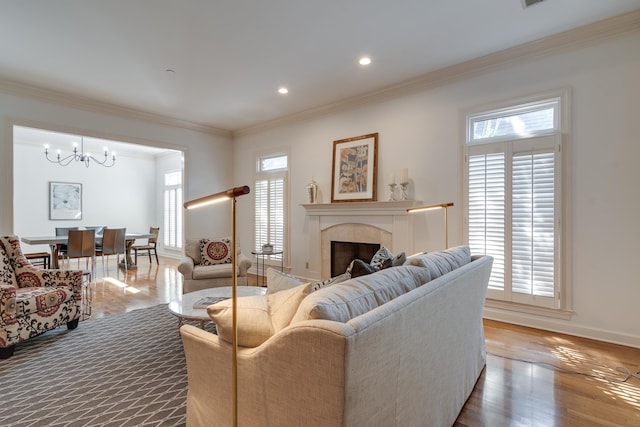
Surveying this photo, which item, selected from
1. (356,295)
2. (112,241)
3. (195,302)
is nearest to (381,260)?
(356,295)

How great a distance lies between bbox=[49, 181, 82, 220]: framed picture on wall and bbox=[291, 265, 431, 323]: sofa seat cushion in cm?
907

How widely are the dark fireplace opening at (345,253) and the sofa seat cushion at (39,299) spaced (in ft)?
10.8

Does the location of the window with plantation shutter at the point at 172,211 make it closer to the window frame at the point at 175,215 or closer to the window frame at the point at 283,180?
the window frame at the point at 175,215

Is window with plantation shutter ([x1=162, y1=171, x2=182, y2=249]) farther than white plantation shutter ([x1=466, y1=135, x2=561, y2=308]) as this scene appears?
Yes

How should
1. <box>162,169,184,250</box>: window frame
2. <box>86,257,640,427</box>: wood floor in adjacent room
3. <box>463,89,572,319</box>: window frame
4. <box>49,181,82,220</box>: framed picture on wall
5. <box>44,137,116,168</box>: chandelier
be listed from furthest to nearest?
<box>162,169,184,250</box>: window frame < <box>49,181,82,220</box>: framed picture on wall < <box>44,137,116,168</box>: chandelier < <box>463,89,572,319</box>: window frame < <box>86,257,640,427</box>: wood floor in adjacent room

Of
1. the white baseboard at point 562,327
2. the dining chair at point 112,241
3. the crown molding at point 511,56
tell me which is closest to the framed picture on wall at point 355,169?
the crown molding at point 511,56

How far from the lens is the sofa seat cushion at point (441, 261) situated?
72.1 inches

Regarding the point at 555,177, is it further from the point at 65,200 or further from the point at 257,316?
the point at 65,200

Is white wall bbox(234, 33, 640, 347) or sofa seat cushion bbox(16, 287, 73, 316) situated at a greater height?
white wall bbox(234, 33, 640, 347)

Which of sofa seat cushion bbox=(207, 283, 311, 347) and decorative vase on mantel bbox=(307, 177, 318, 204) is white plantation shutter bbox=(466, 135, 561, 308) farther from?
sofa seat cushion bbox=(207, 283, 311, 347)

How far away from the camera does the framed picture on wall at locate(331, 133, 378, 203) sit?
461 cm

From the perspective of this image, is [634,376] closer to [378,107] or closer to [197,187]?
[378,107]

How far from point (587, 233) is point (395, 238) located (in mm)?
1990

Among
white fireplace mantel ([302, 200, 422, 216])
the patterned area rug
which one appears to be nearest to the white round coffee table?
the patterned area rug
